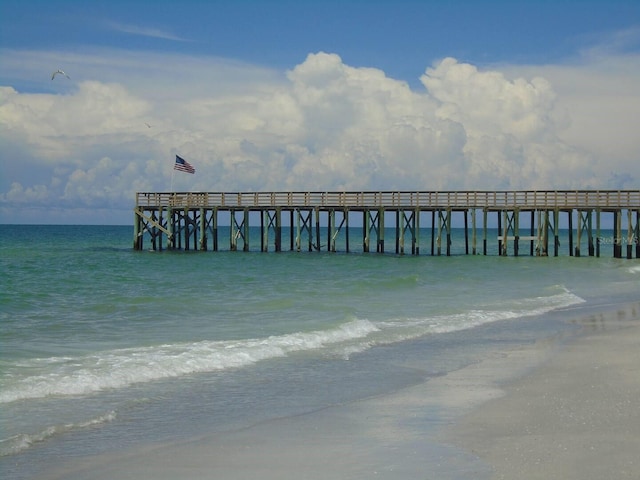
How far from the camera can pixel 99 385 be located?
10008 mm

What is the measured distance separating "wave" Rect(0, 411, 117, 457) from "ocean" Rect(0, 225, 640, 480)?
17 mm

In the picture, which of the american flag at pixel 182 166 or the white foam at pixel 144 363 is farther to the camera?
the american flag at pixel 182 166

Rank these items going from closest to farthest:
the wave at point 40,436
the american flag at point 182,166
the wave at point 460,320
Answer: the wave at point 40,436 < the wave at point 460,320 < the american flag at point 182,166

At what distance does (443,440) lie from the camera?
24.0 feet

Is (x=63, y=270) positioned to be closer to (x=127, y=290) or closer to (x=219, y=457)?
(x=127, y=290)

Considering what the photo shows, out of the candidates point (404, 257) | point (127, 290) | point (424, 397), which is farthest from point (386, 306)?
point (404, 257)

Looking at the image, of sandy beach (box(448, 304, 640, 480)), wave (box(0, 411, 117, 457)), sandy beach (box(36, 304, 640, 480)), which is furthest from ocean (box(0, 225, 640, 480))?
sandy beach (box(448, 304, 640, 480))

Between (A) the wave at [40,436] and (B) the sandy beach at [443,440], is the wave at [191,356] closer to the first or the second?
(A) the wave at [40,436]

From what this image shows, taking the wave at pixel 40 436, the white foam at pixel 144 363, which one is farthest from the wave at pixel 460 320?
the wave at pixel 40 436

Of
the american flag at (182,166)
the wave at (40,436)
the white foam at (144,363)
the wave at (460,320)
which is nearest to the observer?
the wave at (40,436)

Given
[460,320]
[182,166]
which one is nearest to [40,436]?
[460,320]

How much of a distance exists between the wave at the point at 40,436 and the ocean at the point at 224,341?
0.02m

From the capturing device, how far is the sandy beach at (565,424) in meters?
6.37

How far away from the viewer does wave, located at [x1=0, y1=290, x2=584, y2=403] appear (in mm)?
9961
